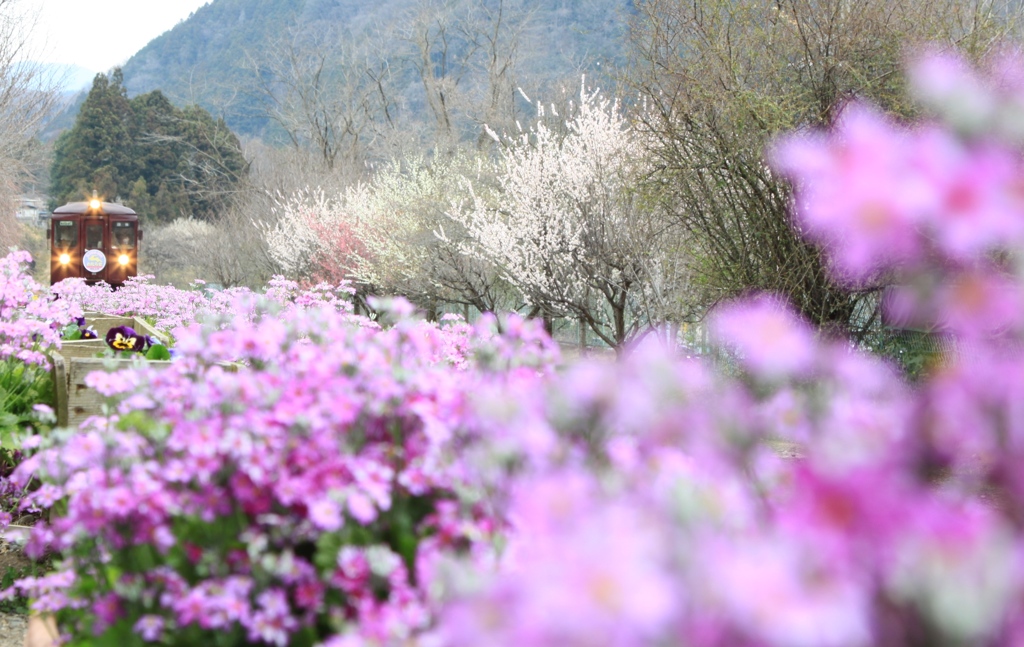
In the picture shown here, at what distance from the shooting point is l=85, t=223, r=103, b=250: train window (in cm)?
2494

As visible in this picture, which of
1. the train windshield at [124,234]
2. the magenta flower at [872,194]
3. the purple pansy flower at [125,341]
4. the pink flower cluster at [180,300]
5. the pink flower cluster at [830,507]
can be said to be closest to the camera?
the pink flower cluster at [830,507]

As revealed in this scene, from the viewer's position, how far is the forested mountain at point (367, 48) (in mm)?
37844

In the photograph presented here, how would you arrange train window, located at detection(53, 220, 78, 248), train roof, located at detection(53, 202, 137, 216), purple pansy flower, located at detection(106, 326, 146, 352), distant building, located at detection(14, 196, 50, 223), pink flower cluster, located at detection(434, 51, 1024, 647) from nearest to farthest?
pink flower cluster, located at detection(434, 51, 1024, 647) < purple pansy flower, located at detection(106, 326, 146, 352) < train window, located at detection(53, 220, 78, 248) < train roof, located at detection(53, 202, 137, 216) < distant building, located at detection(14, 196, 50, 223)

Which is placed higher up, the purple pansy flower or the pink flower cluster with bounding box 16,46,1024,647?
the purple pansy flower

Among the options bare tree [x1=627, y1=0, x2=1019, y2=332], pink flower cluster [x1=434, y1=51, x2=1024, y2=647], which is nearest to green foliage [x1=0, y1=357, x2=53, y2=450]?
pink flower cluster [x1=434, y1=51, x2=1024, y2=647]

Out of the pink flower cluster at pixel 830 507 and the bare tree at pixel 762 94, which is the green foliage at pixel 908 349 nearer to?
the bare tree at pixel 762 94

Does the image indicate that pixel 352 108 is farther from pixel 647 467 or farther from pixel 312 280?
pixel 647 467

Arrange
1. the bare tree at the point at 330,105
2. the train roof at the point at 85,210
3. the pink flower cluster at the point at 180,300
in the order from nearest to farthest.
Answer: the pink flower cluster at the point at 180,300
the train roof at the point at 85,210
the bare tree at the point at 330,105

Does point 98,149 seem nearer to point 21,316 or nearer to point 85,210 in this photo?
point 85,210

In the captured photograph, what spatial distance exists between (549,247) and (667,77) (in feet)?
10.3

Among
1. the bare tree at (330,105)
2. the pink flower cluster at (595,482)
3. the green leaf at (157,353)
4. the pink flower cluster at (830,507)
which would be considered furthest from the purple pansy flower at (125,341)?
the bare tree at (330,105)

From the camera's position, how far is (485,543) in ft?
4.93

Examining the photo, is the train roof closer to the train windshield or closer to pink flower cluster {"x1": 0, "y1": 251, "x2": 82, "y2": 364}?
the train windshield

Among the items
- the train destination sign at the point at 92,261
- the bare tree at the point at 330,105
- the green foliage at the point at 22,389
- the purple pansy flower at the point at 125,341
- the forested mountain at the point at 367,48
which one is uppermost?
the forested mountain at the point at 367,48
